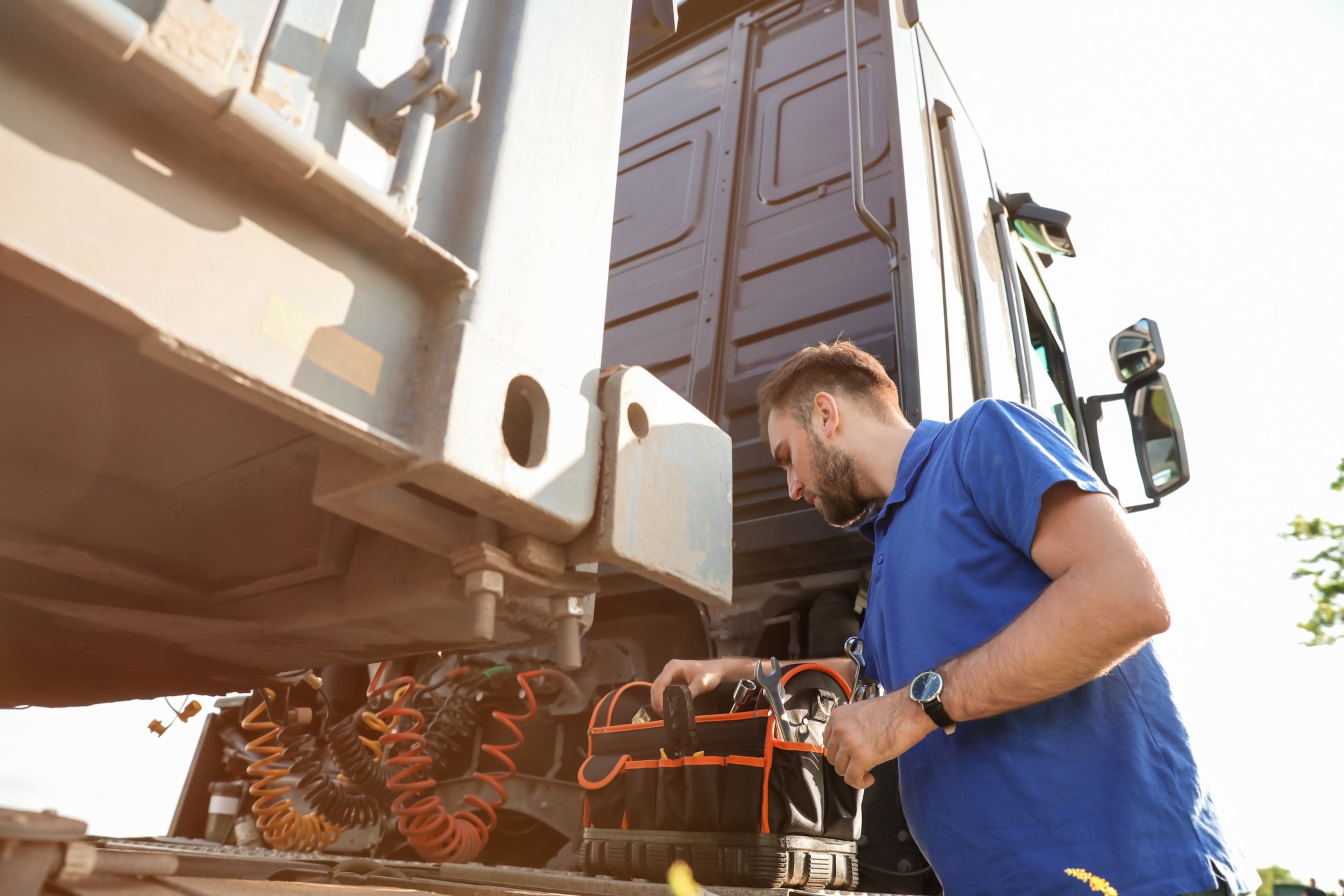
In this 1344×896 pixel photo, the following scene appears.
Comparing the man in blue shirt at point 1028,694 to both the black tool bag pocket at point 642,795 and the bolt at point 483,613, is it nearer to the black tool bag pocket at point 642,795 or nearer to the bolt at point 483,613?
the black tool bag pocket at point 642,795

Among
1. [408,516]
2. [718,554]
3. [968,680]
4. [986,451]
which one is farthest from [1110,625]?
[408,516]

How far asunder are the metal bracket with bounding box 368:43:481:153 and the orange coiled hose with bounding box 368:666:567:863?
6.29 ft

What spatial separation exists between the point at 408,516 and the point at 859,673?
47.3 inches

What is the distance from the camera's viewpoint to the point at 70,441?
1416mm

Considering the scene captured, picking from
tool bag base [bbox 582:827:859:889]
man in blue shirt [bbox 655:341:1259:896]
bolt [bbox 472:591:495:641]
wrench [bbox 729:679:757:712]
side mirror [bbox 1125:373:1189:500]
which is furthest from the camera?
side mirror [bbox 1125:373:1189:500]

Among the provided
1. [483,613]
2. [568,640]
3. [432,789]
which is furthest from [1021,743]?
[432,789]

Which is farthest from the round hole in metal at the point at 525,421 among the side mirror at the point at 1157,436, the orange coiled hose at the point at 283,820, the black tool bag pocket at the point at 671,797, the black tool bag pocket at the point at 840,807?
the side mirror at the point at 1157,436

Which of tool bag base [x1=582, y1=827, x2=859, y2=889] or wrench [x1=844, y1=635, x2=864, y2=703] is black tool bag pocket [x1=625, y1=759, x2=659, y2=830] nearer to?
tool bag base [x1=582, y1=827, x2=859, y2=889]

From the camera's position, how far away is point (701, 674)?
83.4 inches

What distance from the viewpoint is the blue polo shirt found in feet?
4.65

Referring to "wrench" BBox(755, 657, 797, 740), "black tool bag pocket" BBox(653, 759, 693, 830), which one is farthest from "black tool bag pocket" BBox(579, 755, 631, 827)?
"wrench" BBox(755, 657, 797, 740)

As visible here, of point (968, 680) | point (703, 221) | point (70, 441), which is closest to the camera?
point (70, 441)

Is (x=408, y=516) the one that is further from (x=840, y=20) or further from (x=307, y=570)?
(x=840, y=20)

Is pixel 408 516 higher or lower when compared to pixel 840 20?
lower
